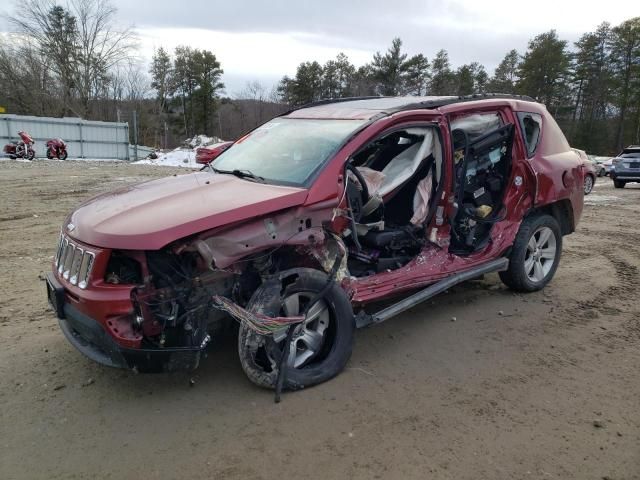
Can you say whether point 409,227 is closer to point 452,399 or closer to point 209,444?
point 452,399

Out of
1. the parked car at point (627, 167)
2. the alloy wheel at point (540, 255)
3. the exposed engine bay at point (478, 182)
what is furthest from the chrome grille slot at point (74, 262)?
the parked car at point (627, 167)

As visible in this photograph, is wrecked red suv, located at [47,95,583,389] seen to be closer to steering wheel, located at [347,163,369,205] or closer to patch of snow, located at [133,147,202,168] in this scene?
steering wheel, located at [347,163,369,205]

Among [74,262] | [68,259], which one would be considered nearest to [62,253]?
[68,259]

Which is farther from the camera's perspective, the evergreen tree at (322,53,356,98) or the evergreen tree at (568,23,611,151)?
the evergreen tree at (322,53,356,98)

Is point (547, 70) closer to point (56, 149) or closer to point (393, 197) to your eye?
point (56, 149)

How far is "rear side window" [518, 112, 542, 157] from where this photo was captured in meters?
4.98

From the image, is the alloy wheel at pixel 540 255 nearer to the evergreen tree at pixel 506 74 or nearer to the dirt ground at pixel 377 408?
the dirt ground at pixel 377 408

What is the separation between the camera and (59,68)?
40531 millimetres

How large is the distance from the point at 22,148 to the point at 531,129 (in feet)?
77.1

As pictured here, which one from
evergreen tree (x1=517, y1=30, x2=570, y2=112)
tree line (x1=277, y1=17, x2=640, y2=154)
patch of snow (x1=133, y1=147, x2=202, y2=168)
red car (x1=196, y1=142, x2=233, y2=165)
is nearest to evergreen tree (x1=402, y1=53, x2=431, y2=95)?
tree line (x1=277, y1=17, x2=640, y2=154)

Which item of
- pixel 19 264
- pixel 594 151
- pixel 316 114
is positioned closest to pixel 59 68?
pixel 19 264

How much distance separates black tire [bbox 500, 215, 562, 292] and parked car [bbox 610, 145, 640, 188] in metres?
14.9

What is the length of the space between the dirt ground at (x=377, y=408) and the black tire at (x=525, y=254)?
1.23 ft

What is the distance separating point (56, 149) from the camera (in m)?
23.7
